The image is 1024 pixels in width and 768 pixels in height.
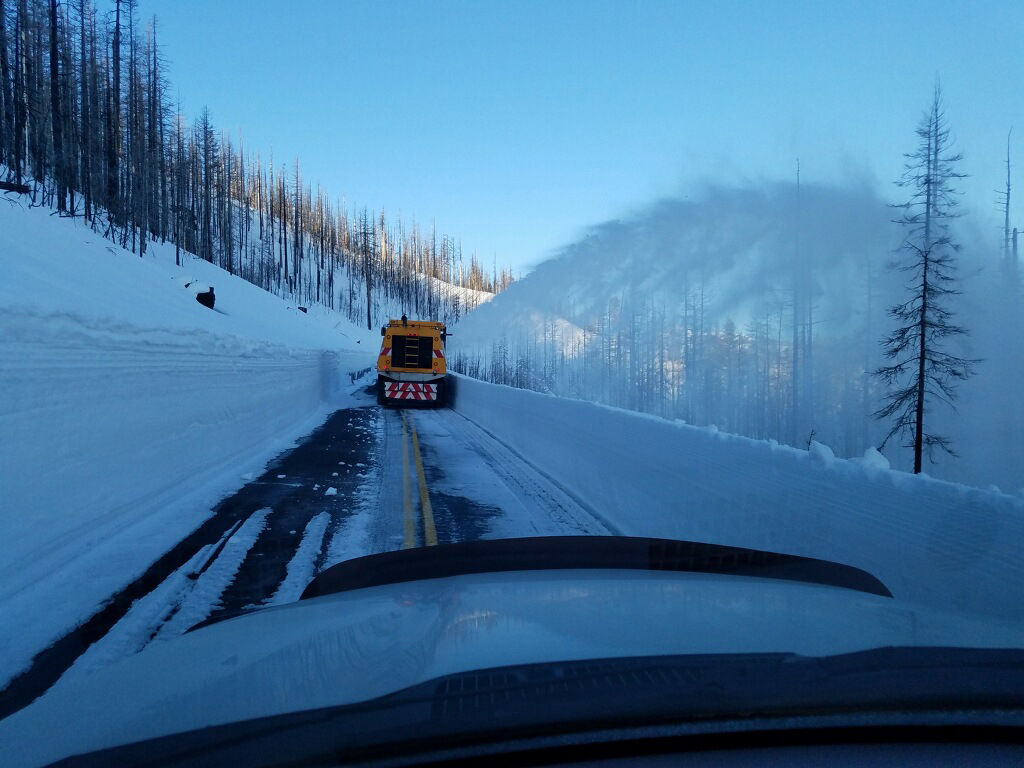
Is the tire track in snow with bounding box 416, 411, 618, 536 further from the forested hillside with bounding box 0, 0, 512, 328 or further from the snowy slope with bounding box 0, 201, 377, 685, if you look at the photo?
the forested hillside with bounding box 0, 0, 512, 328

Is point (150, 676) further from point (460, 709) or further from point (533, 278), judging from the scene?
point (533, 278)

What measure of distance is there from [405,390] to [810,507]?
2246 cm

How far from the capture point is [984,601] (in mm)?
3119

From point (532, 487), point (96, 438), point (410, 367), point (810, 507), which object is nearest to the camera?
point (810, 507)

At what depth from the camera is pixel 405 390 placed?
26000 millimetres

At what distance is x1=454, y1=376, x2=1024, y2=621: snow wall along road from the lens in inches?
122

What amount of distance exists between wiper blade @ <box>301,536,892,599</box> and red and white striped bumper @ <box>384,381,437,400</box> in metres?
22.6

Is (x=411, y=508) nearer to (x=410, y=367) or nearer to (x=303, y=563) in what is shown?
(x=303, y=563)

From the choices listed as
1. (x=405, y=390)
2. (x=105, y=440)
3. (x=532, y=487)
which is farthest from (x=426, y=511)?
(x=405, y=390)

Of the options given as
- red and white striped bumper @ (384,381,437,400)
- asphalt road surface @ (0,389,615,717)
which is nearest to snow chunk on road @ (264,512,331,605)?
asphalt road surface @ (0,389,615,717)

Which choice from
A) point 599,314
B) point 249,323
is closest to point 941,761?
point 599,314

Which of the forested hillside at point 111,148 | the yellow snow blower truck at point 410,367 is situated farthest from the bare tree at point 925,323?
the forested hillside at point 111,148

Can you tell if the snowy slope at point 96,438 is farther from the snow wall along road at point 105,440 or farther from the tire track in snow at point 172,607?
the tire track in snow at point 172,607

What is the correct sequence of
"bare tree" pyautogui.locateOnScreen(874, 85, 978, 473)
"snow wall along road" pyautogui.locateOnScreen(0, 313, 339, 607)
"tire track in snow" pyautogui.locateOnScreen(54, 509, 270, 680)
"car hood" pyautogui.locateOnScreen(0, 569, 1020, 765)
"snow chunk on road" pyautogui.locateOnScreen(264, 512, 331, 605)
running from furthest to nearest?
"bare tree" pyautogui.locateOnScreen(874, 85, 978, 473) < "snow wall along road" pyautogui.locateOnScreen(0, 313, 339, 607) < "snow chunk on road" pyautogui.locateOnScreen(264, 512, 331, 605) < "tire track in snow" pyautogui.locateOnScreen(54, 509, 270, 680) < "car hood" pyautogui.locateOnScreen(0, 569, 1020, 765)
